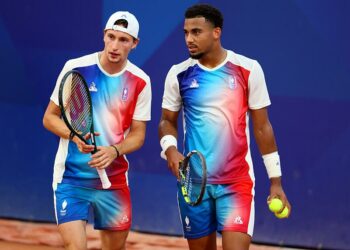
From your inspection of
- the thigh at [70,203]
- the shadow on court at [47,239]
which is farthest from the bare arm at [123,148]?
the shadow on court at [47,239]

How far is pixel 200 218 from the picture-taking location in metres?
6.80

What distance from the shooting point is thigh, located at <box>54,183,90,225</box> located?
696 cm

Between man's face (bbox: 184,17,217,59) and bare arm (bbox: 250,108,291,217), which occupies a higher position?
man's face (bbox: 184,17,217,59)

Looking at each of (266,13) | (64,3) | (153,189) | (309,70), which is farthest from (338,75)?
(64,3)

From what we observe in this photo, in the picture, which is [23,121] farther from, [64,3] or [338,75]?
[338,75]

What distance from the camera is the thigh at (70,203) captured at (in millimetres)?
6965

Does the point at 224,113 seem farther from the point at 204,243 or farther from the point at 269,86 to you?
the point at 269,86

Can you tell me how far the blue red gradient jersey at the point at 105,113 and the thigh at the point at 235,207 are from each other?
0.84m

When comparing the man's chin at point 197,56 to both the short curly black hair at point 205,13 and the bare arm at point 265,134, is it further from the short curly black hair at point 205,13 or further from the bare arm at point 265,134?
the bare arm at point 265,134

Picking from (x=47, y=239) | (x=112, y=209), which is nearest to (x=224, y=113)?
(x=112, y=209)

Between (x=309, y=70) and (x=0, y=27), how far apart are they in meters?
2.95

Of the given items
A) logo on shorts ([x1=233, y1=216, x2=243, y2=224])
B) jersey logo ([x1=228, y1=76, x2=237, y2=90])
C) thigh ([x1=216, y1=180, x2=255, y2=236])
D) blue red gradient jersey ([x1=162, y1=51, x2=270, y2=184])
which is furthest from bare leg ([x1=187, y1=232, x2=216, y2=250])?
jersey logo ([x1=228, y1=76, x2=237, y2=90])

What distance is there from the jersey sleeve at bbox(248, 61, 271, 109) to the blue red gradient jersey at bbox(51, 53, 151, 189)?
32.9 inches

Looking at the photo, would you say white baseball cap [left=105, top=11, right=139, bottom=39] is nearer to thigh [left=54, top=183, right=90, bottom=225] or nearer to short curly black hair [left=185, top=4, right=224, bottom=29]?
short curly black hair [left=185, top=4, right=224, bottom=29]
